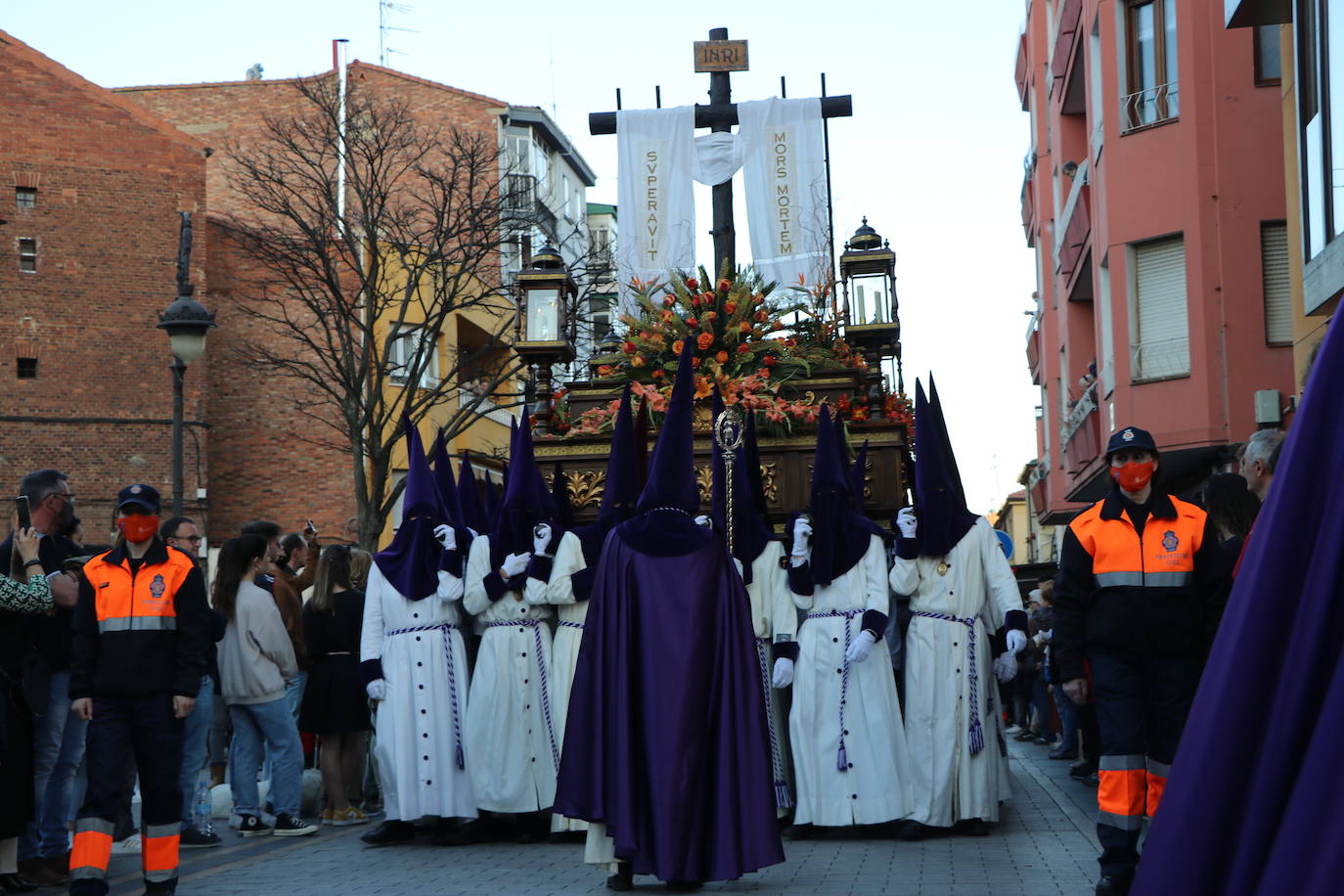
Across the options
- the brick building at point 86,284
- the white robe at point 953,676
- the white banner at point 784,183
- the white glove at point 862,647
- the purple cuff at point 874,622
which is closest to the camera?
the white glove at point 862,647

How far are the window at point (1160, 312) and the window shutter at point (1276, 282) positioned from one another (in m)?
1.24

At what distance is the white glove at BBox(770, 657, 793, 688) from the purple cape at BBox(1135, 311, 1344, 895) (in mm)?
8212

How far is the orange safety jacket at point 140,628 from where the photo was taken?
26.8ft

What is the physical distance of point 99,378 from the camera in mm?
36531

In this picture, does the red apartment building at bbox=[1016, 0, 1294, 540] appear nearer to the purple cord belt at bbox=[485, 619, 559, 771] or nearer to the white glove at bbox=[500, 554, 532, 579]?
the purple cord belt at bbox=[485, 619, 559, 771]

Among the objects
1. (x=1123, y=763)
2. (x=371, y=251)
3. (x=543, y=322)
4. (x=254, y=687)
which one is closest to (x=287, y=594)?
(x=254, y=687)

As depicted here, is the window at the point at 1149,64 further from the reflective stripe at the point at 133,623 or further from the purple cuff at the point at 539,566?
the reflective stripe at the point at 133,623

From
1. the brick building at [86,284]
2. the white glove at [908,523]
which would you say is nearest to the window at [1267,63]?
the white glove at [908,523]

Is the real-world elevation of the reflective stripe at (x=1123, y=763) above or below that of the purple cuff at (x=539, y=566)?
below

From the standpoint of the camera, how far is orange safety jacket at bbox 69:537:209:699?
8.18 m

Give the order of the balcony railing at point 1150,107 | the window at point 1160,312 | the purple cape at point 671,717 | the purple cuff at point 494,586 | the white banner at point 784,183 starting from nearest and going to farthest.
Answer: the purple cape at point 671,717 → the purple cuff at point 494,586 → the white banner at point 784,183 → the balcony railing at point 1150,107 → the window at point 1160,312

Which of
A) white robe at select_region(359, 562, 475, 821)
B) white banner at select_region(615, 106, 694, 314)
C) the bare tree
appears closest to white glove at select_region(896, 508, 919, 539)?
white robe at select_region(359, 562, 475, 821)

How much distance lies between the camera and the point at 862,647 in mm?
10984

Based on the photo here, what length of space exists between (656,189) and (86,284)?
67.9 feet
